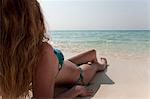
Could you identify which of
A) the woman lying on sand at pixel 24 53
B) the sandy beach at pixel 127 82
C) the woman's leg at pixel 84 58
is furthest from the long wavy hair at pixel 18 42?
the woman's leg at pixel 84 58

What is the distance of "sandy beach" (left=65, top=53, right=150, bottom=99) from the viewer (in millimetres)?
1825

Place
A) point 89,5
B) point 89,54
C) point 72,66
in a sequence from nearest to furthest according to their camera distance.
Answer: point 72,66
point 89,54
point 89,5

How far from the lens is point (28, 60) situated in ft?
4.63

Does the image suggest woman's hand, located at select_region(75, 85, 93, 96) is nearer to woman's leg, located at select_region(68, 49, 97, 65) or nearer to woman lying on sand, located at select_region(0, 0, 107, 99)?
woman lying on sand, located at select_region(0, 0, 107, 99)

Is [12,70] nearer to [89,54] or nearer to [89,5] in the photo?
[89,54]

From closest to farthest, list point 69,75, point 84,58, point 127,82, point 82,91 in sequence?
1. point 82,91
2. point 69,75
3. point 127,82
4. point 84,58

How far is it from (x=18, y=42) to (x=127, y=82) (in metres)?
1.08

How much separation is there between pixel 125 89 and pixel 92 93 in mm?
251

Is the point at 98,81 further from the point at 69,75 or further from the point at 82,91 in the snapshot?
the point at 82,91

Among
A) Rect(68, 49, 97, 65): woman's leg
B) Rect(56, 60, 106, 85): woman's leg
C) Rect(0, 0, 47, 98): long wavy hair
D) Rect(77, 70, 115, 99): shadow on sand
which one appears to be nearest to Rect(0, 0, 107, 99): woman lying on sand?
Rect(0, 0, 47, 98): long wavy hair

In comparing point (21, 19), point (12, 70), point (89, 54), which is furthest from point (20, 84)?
point (89, 54)

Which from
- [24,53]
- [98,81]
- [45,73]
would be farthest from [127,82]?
[24,53]

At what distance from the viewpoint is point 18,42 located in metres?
1.37

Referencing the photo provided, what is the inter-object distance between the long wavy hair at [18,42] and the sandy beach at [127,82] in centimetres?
59
